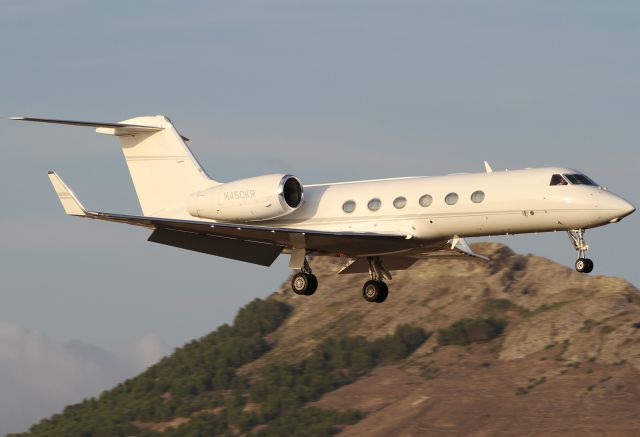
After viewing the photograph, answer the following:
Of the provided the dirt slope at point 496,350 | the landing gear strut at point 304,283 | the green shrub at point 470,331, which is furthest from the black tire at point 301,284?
the green shrub at point 470,331

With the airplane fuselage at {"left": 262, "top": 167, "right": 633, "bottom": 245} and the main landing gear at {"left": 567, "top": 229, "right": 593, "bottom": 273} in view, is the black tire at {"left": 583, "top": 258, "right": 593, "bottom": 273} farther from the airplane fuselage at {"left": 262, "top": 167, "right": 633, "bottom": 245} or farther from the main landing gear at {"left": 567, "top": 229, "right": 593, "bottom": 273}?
the airplane fuselage at {"left": 262, "top": 167, "right": 633, "bottom": 245}

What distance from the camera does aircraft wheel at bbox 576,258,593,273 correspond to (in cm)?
2955

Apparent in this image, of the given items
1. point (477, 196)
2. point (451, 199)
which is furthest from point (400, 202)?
point (477, 196)

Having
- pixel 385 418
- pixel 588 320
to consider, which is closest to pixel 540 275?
pixel 588 320

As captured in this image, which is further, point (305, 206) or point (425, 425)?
point (425, 425)

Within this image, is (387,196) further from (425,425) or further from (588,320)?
(588,320)

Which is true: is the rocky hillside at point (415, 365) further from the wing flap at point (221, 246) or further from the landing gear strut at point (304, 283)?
the landing gear strut at point (304, 283)

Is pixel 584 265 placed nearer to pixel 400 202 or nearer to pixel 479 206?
pixel 479 206

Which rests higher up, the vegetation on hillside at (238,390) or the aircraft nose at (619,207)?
the vegetation on hillside at (238,390)

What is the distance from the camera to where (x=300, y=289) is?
3234 centimetres

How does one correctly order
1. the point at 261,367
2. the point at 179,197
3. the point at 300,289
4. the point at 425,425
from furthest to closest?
the point at 261,367, the point at 425,425, the point at 179,197, the point at 300,289

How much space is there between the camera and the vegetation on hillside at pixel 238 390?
10925cm

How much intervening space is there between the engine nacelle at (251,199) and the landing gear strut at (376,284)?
304 centimetres

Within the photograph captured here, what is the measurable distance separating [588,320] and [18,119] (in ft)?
247
